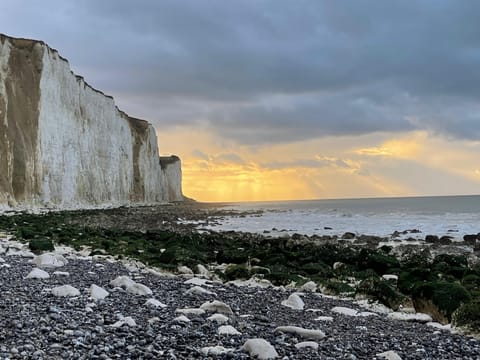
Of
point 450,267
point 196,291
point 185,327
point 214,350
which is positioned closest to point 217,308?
point 185,327

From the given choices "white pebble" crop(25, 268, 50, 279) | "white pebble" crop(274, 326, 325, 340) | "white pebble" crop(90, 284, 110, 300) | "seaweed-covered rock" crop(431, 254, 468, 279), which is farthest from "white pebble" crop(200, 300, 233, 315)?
"seaweed-covered rock" crop(431, 254, 468, 279)

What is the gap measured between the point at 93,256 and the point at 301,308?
690cm

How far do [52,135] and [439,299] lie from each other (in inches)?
1542

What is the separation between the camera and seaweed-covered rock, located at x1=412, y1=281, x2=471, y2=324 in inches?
279

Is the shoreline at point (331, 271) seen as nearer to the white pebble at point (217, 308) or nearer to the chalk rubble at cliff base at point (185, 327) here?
the chalk rubble at cliff base at point (185, 327)

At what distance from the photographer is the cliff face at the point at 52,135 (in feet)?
117

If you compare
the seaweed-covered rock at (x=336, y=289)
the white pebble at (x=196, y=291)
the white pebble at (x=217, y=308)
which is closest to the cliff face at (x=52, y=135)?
the seaweed-covered rock at (x=336, y=289)

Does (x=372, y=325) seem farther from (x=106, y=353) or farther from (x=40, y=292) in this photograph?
(x=40, y=292)

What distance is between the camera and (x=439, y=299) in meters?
7.41

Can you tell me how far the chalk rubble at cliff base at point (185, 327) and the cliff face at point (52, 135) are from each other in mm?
29754

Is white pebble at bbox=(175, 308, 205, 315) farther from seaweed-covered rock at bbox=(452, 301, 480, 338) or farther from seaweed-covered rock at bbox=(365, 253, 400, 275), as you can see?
seaweed-covered rock at bbox=(365, 253, 400, 275)

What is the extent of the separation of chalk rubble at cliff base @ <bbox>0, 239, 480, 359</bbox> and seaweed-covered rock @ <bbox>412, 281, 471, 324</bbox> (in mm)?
792

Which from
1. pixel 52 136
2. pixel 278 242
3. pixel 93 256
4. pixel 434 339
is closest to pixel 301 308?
pixel 434 339

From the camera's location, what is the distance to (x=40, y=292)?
6230 millimetres
